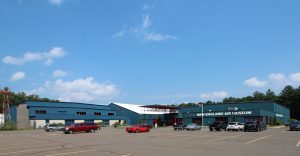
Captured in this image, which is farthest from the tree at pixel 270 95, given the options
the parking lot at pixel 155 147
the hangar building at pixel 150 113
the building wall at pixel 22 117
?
the parking lot at pixel 155 147

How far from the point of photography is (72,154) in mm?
18453

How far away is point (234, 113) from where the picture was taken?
88688 millimetres

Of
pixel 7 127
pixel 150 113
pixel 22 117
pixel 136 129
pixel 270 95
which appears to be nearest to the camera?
pixel 136 129

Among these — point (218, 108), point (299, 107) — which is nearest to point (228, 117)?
point (218, 108)

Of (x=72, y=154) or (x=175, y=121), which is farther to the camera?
(x=175, y=121)

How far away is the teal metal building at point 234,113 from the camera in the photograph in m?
86.2

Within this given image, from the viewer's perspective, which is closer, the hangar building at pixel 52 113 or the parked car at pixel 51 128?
the parked car at pixel 51 128

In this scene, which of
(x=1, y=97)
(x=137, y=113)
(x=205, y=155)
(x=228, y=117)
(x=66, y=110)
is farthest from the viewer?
(x=1, y=97)

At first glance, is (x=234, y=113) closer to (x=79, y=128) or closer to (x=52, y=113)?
(x=52, y=113)

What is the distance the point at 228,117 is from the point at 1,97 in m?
86.9

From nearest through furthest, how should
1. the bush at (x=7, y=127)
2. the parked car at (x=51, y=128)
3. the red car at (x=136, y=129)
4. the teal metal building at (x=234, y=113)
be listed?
1. the red car at (x=136, y=129)
2. the parked car at (x=51, y=128)
3. the bush at (x=7, y=127)
4. the teal metal building at (x=234, y=113)

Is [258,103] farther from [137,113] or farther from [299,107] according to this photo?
[299,107]

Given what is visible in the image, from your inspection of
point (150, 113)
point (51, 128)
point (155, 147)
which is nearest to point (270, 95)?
point (150, 113)

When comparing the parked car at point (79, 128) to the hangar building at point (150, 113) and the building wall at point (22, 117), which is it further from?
the building wall at point (22, 117)
